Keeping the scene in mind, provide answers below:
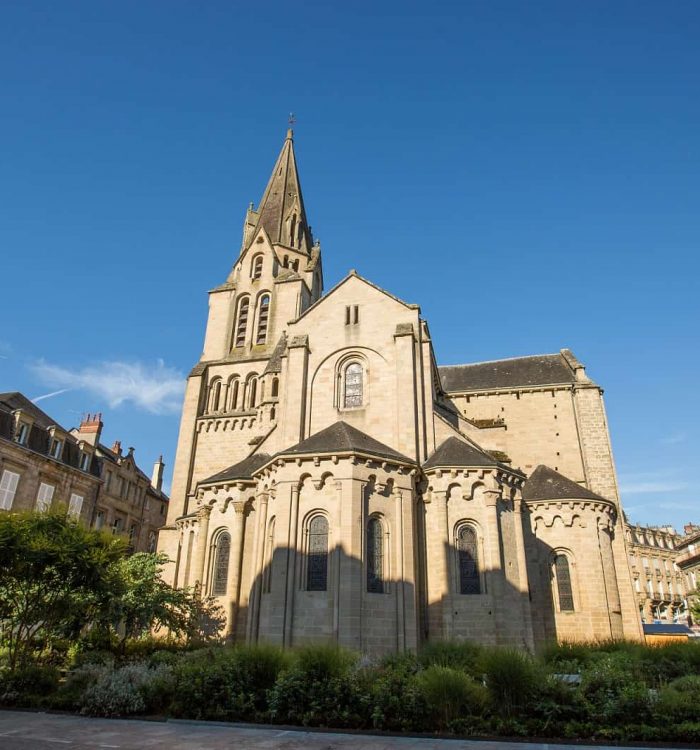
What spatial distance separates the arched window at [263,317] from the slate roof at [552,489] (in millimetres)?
19829

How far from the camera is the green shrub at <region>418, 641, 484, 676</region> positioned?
1296cm

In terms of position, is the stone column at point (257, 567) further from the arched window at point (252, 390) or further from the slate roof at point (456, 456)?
the arched window at point (252, 390)

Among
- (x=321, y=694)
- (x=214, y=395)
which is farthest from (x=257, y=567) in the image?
(x=214, y=395)

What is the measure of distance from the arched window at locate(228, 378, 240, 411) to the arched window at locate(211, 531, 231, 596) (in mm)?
13521

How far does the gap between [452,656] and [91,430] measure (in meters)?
32.2

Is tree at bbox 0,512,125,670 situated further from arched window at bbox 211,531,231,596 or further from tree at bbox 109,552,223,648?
arched window at bbox 211,531,231,596

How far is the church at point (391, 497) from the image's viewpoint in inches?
725

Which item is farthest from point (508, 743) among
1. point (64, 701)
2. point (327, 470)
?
point (327, 470)

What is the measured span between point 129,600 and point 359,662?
35.9 ft

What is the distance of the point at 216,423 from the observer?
33875 millimetres

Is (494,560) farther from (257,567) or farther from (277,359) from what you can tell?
(277,359)

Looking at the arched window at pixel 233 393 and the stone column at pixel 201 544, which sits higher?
the arched window at pixel 233 393

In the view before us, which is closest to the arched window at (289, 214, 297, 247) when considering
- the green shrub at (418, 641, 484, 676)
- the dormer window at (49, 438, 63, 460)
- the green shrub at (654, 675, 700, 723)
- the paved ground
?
the dormer window at (49, 438, 63, 460)

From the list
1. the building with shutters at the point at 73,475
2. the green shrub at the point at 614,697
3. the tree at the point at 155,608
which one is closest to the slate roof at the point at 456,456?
the green shrub at the point at 614,697
